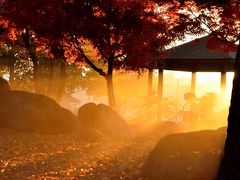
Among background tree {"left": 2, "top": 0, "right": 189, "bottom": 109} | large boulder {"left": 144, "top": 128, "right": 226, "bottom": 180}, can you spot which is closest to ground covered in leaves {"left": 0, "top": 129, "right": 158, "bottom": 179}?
large boulder {"left": 144, "top": 128, "right": 226, "bottom": 180}

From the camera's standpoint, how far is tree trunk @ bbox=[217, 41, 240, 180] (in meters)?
6.57

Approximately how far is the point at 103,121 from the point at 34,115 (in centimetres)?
240

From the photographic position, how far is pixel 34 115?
40.7 feet

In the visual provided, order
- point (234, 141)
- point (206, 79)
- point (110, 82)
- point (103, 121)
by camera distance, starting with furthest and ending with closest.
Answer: point (206, 79), point (110, 82), point (103, 121), point (234, 141)

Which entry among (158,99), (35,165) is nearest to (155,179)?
(35,165)

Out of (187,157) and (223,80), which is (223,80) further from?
(187,157)

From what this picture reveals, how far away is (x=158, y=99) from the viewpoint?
21.7 m

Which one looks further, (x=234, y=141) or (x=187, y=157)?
(x=187, y=157)

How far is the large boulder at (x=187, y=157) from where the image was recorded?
284 inches

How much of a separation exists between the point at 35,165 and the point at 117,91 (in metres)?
41.7

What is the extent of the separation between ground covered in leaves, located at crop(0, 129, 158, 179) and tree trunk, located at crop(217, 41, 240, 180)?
182 cm

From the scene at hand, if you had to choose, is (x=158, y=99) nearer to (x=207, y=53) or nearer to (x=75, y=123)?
(x=207, y=53)

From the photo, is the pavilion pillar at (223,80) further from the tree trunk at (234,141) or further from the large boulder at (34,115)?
the tree trunk at (234,141)

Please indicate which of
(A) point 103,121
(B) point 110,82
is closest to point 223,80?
(B) point 110,82
